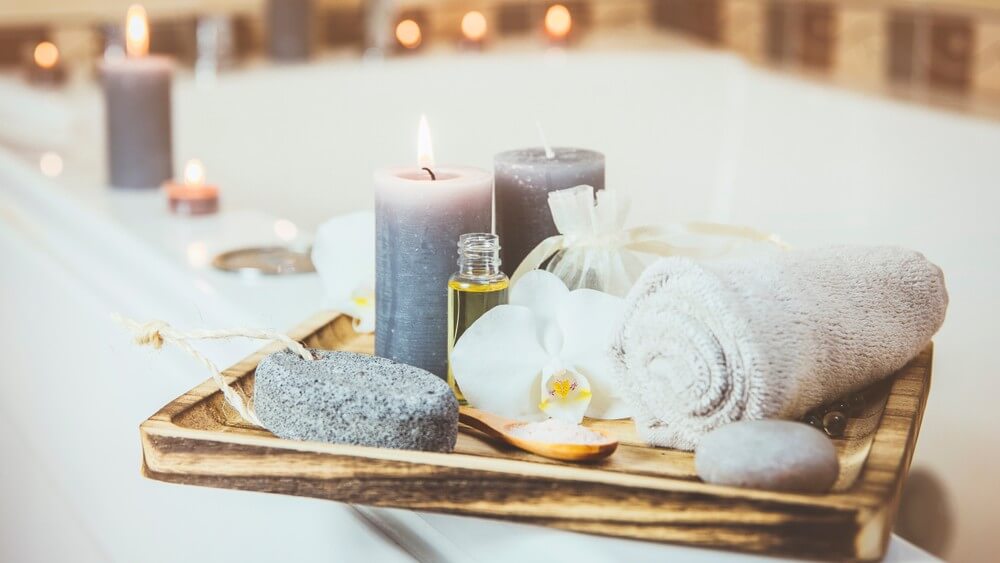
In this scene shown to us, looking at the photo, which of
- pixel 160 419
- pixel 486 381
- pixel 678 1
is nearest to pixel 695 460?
pixel 486 381

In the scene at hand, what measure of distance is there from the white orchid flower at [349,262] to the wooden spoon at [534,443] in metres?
0.18

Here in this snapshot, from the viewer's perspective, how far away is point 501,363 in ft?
1.89

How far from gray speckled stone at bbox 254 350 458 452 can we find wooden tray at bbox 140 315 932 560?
1cm

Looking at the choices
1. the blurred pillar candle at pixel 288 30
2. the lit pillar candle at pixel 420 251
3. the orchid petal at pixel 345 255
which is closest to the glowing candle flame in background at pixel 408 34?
the blurred pillar candle at pixel 288 30

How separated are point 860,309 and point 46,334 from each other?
73 cm

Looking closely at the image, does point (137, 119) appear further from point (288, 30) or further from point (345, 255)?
point (288, 30)

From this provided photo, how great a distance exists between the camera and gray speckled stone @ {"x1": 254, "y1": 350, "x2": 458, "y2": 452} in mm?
489

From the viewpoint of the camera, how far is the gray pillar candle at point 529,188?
635 millimetres

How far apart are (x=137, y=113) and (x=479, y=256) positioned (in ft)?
2.63

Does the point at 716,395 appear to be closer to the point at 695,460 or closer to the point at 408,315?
the point at 695,460

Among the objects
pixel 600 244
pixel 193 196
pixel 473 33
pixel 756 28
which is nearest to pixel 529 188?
pixel 600 244

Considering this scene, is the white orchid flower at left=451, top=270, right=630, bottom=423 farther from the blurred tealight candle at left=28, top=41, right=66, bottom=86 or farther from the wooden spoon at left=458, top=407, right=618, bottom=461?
the blurred tealight candle at left=28, top=41, right=66, bottom=86

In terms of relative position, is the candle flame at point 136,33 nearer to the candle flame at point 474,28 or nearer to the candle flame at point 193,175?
the candle flame at point 193,175

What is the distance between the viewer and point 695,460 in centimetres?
48
